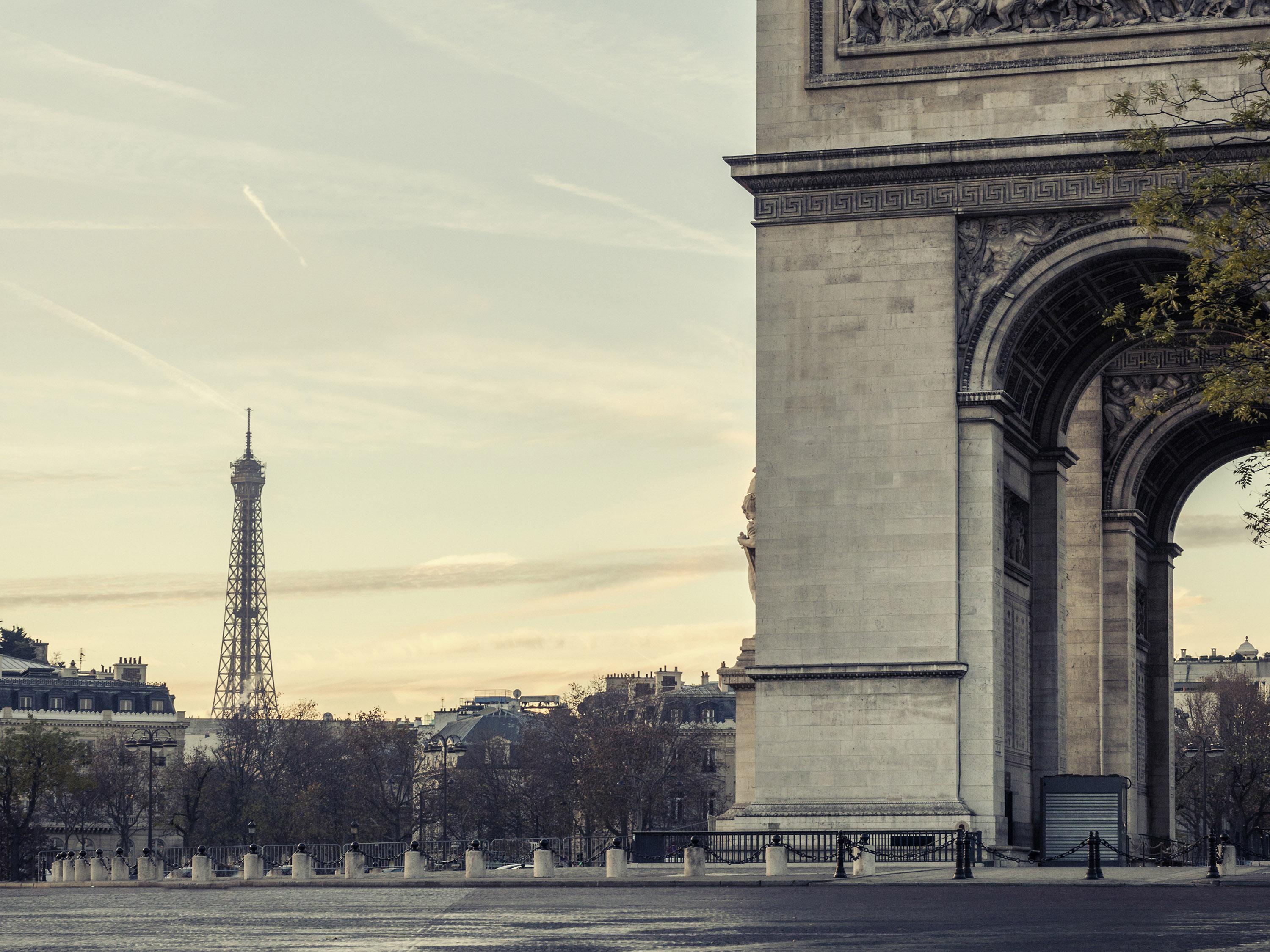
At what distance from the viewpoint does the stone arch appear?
4119cm

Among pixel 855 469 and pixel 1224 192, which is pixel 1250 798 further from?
pixel 1224 192

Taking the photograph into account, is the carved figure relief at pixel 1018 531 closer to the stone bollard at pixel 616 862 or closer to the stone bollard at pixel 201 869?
the stone bollard at pixel 616 862

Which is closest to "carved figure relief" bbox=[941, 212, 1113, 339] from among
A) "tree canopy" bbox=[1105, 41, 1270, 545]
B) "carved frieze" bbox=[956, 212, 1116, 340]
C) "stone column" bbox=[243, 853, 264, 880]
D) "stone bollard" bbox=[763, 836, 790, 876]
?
"carved frieze" bbox=[956, 212, 1116, 340]

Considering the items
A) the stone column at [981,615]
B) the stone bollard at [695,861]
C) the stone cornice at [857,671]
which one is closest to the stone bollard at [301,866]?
the stone bollard at [695,861]

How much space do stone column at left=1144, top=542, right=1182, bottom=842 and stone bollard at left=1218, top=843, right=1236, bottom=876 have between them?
53.5ft

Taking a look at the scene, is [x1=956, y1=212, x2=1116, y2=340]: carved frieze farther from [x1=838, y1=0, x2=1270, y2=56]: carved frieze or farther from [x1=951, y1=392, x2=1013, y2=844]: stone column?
[x1=838, y1=0, x2=1270, y2=56]: carved frieze

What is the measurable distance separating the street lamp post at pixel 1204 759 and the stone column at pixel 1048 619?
182ft

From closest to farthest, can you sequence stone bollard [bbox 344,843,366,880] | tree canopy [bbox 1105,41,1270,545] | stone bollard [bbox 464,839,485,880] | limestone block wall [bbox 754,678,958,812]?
tree canopy [bbox 1105,41,1270,545]
limestone block wall [bbox 754,678,958,812]
stone bollard [bbox 464,839,485,880]
stone bollard [bbox 344,843,366,880]

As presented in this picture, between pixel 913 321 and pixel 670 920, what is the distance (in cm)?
1915

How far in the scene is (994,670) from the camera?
40.7m

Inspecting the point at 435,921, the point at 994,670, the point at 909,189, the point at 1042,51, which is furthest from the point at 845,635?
the point at 435,921

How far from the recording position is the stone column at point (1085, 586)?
52875mm

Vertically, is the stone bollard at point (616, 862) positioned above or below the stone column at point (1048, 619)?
below

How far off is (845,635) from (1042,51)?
11394 millimetres
